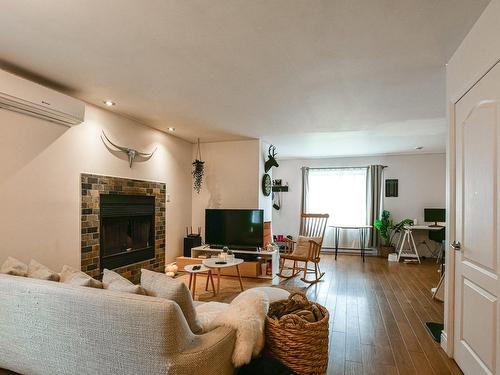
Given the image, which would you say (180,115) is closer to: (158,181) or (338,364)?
(158,181)

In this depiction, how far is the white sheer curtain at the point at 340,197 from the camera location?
Answer: 23.1 ft

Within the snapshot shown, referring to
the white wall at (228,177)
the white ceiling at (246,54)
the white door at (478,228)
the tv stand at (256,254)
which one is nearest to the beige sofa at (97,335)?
the white door at (478,228)

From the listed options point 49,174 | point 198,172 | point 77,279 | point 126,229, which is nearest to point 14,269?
point 77,279

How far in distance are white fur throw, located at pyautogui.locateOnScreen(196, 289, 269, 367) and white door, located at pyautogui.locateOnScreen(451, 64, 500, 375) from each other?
128 cm

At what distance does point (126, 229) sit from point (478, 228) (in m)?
3.81

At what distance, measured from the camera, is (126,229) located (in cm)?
400

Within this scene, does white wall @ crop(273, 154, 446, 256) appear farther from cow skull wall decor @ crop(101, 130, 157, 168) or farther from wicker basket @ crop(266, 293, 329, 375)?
wicker basket @ crop(266, 293, 329, 375)

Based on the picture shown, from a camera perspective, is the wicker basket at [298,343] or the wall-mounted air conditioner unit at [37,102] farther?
the wall-mounted air conditioner unit at [37,102]

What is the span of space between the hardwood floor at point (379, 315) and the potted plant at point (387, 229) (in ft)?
3.11

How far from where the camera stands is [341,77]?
8.70 ft

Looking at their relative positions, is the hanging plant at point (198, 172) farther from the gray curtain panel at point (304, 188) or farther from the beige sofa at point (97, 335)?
the beige sofa at point (97, 335)

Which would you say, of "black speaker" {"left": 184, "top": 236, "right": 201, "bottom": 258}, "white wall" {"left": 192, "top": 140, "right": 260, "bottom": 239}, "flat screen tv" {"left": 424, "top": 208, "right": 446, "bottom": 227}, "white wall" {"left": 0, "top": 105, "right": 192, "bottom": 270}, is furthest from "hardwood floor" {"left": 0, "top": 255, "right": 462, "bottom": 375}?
"white wall" {"left": 0, "top": 105, "right": 192, "bottom": 270}

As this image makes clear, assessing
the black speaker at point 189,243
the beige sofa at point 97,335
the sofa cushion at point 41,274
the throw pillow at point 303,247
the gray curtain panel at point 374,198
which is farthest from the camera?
the gray curtain panel at point 374,198

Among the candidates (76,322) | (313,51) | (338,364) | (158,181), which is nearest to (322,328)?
(338,364)
